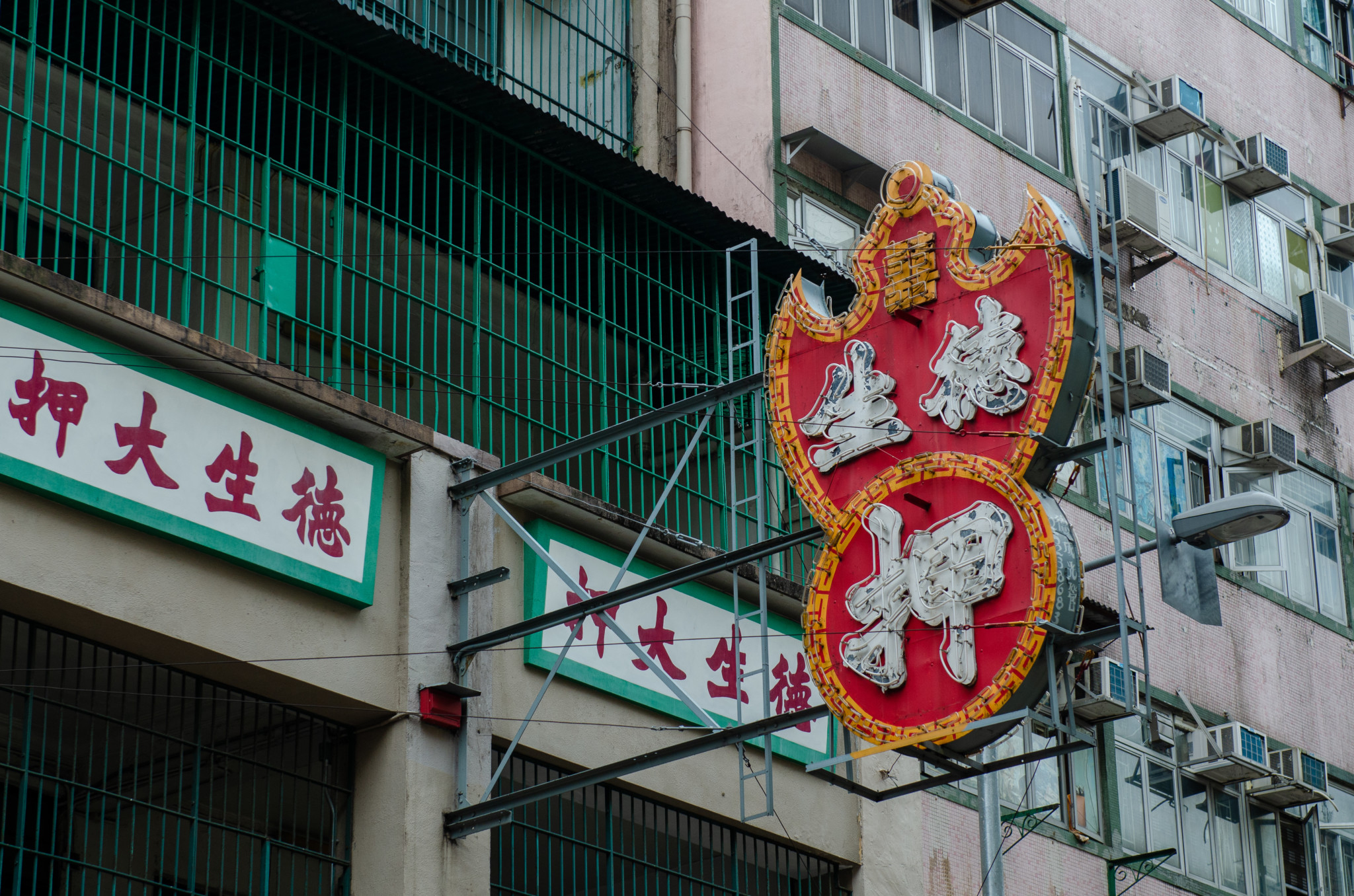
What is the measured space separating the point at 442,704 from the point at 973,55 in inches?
383

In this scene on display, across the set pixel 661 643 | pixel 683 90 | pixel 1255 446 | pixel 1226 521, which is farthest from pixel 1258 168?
pixel 1226 521

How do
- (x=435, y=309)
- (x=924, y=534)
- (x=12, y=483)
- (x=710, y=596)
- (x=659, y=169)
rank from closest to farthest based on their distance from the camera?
1. (x=12, y=483)
2. (x=924, y=534)
3. (x=435, y=309)
4. (x=710, y=596)
5. (x=659, y=169)

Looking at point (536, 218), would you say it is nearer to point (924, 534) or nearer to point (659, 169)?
point (659, 169)

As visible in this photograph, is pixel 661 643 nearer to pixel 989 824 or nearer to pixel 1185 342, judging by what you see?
pixel 989 824

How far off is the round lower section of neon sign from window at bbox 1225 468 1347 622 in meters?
9.52

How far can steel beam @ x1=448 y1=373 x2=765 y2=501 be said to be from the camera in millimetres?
11109

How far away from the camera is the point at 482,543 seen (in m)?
12.4

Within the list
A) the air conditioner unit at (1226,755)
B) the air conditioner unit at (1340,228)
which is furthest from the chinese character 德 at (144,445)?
the air conditioner unit at (1340,228)

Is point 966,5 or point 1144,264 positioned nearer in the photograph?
point 966,5

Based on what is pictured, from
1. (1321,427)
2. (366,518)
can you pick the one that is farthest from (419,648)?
(1321,427)

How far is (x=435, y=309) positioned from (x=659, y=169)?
4245 millimetres

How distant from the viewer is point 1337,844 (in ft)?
64.1

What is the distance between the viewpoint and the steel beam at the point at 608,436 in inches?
437

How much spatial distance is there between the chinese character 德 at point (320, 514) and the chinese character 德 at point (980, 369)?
3.38 m
